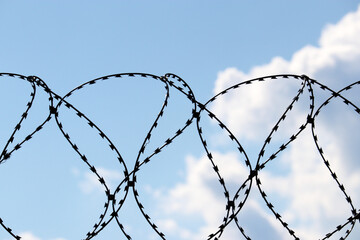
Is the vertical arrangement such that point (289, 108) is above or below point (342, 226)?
above

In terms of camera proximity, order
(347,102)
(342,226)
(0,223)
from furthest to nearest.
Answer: (347,102) < (342,226) < (0,223)

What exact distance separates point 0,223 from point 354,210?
129 inches

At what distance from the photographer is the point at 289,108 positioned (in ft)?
16.0

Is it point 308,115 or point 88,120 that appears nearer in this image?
point 88,120

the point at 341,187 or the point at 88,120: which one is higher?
the point at 88,120

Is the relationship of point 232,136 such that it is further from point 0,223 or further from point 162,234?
point 0,223

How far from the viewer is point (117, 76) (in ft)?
16.0

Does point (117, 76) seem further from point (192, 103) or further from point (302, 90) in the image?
point (302, 90)

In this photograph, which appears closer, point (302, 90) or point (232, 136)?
point (232, 136)

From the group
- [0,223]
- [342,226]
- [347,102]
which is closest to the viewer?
[0,223]

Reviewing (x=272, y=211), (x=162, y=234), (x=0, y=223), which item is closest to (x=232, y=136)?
(x=272, y=211)

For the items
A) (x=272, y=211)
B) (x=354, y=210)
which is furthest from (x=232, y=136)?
(x=354, y=210)

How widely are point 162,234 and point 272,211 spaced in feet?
3.35

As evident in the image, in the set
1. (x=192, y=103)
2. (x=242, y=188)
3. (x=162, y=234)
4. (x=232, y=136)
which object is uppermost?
(x=192, y=103)
